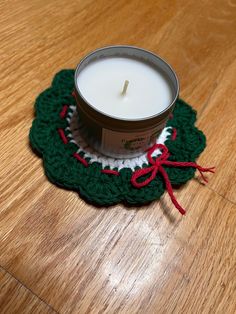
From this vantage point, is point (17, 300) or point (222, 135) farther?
point (222, 135)

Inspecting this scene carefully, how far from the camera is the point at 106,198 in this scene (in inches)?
16.6

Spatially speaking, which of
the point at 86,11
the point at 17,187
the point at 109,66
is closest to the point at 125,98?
the point at 109,66

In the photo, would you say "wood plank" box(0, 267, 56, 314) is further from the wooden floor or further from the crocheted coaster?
the crocheted coaster

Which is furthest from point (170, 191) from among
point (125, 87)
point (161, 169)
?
point (125, 87)

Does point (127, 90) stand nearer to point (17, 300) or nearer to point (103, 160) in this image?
point (103, 160)

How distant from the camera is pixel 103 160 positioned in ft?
1.49

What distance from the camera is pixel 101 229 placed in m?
0.42

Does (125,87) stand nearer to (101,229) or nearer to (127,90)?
(127,90)

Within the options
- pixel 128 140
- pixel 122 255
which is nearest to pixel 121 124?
pixel 128 140

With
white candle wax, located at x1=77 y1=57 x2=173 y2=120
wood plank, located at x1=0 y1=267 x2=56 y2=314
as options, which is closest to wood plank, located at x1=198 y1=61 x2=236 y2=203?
white candle wax, located at x1=77 y1=57 x2=173 y2=120

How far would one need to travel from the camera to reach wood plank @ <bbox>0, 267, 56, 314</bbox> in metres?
0.36

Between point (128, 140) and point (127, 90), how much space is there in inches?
2.5

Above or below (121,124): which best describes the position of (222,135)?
below

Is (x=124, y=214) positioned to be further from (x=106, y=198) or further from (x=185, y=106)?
(x=185, y=106)
